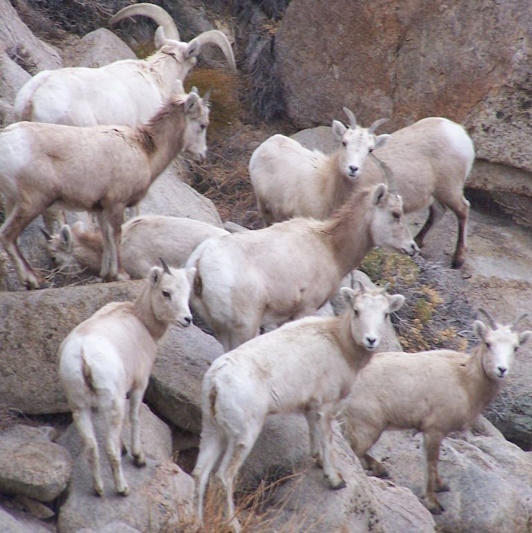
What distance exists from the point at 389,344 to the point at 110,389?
15.4ft

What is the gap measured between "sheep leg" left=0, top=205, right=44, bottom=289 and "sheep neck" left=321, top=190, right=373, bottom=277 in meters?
2.56

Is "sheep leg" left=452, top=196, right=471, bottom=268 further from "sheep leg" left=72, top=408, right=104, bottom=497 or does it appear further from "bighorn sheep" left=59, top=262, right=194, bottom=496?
"sheep leg" left=72, top=408, right=104, bottom=497

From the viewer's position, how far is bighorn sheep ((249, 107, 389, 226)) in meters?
11.3

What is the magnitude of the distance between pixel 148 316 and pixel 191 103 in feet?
9.22

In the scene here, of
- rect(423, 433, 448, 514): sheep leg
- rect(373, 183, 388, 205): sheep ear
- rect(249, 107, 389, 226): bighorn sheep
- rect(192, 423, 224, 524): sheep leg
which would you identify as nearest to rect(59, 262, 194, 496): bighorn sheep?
rect(192, 423, 224, 524): sheep leg

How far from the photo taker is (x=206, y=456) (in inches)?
323

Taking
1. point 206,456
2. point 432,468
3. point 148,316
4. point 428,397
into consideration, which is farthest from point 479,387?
point 148,316

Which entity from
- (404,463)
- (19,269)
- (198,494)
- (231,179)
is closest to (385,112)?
(231,179)

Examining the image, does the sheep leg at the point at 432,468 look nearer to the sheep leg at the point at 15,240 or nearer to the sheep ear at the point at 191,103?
the sheep leg at the point at 15,240

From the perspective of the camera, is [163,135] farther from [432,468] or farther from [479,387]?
[432,468]

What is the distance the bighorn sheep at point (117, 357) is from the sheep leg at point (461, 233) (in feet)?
16.7

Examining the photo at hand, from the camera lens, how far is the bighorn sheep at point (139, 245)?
994 centimetres

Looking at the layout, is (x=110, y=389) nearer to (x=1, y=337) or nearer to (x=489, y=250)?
(x=1, y=337)

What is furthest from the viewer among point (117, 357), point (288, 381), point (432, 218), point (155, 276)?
point (432, 218)
